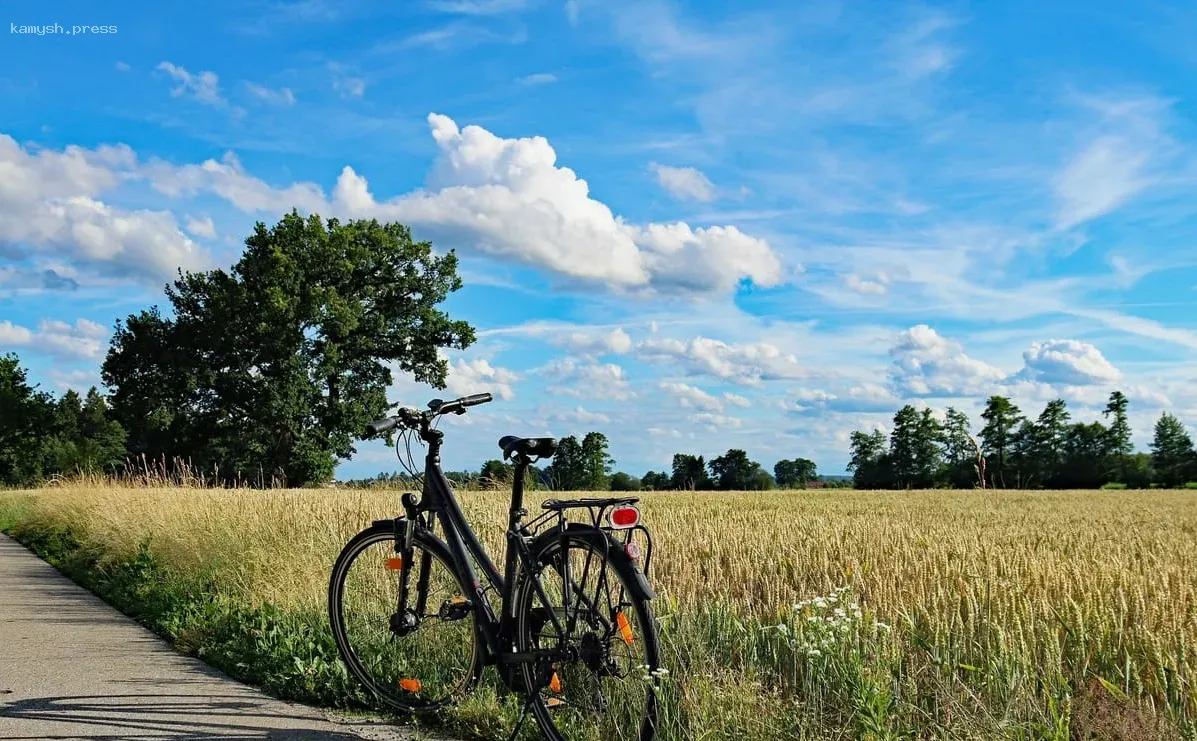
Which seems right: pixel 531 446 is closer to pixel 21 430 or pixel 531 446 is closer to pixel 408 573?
pixel 408 573

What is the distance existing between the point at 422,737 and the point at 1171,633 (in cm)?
375

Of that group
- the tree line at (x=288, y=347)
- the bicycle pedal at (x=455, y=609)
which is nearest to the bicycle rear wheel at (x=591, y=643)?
the bicycle pedal at (x=455, y=609)

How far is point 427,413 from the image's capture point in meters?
5.21

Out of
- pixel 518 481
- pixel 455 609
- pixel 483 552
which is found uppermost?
pixel 518 481

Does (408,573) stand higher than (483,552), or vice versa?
(483,552)

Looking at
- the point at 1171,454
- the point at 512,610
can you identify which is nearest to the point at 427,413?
the point at 512,610

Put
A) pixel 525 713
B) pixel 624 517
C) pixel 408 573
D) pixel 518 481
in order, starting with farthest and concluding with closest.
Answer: pixel 408 573 → pixel 518 481 → pixel 525 713 → pixel 624 517

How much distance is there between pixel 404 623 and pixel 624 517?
2.13 metres

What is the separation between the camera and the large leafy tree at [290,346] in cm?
3922

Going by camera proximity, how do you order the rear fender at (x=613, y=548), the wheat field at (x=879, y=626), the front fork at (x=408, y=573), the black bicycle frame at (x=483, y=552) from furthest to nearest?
the front fork at (x=408, y=573) < the black bicycle frame at (x=483, y=552) < the wheat field at (x=879, y=626) < the rear fender at (x=613, y=548)

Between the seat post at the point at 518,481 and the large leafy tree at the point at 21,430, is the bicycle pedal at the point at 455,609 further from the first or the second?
the large leafy tree at the point at 21,430

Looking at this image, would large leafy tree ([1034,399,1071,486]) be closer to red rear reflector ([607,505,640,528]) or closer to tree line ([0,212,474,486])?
tree line ([0,212,474,486])

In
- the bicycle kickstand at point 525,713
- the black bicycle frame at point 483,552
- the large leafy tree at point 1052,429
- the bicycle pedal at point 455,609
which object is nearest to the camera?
the bicycle kickstand at point 525,713

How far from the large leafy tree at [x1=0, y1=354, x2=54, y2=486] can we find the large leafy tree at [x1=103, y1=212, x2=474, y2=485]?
2666 cm
